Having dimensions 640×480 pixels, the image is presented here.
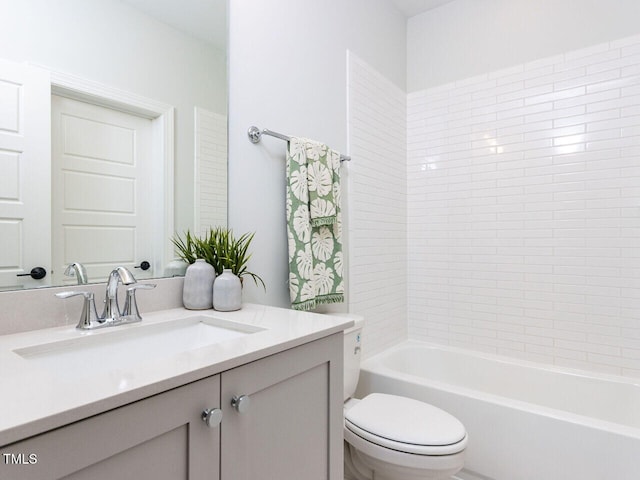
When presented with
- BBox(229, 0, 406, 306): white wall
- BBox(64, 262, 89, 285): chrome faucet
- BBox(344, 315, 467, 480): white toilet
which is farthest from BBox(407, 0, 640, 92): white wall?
BBox(64, 262, 89, 285): chrome faucet

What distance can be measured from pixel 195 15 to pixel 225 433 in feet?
4.63

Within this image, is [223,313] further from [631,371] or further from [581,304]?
[631,371]

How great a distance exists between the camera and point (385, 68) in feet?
8.24

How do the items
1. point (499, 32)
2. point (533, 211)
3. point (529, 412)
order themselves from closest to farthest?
point (529, 412)
point (533, 211)
point (499, 32)

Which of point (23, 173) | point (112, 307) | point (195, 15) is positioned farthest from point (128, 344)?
point (195, 15)

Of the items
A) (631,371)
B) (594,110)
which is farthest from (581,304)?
(594,110)

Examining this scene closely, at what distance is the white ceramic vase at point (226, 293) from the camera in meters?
1.25

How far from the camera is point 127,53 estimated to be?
3.90 ft

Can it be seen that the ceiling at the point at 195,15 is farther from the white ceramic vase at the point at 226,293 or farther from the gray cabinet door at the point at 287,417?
the gray cabinet door at the point at 287,417

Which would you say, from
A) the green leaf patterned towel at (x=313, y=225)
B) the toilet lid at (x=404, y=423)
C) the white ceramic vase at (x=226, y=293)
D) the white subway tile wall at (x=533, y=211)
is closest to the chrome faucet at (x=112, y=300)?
the white ceramic vase at (x=226, y=293)

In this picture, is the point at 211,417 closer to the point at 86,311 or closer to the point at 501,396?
the point at 86,311

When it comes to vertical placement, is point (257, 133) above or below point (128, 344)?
above

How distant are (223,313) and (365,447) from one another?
2.61 ft

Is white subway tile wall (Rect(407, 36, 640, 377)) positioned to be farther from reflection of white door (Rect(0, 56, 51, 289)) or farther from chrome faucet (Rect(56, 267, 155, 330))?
reflection of white door (Rect(0, 56, 51, 289))
